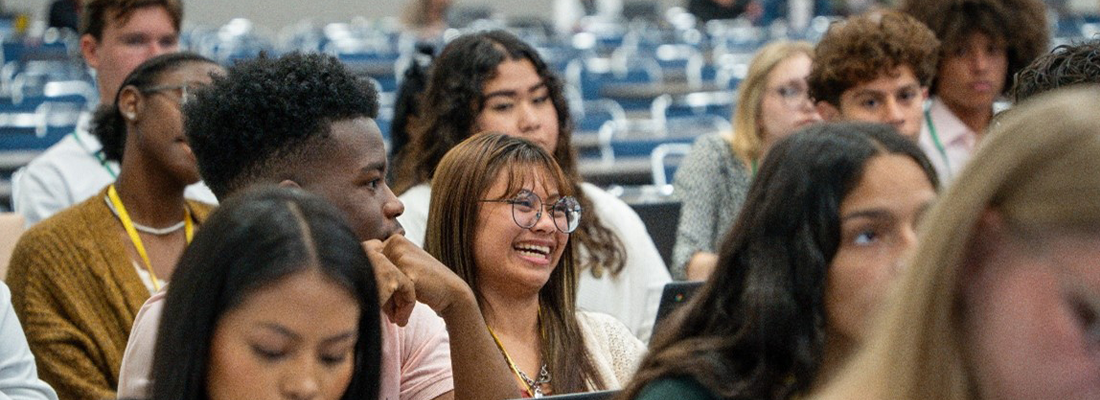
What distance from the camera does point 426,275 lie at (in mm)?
2186

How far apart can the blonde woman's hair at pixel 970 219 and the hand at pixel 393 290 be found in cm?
105

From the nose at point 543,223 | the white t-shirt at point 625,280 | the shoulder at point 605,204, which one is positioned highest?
the nose at point 543,223

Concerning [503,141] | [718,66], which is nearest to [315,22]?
[718,66]

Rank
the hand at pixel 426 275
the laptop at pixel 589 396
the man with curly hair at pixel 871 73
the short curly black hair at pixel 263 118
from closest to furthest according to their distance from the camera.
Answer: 1. the laptop at pixel 589 396
2. the hand at pixel 426 275
3. the short curly black hair at pixel 263 118
4. the man with curly hair at pixel 871 73

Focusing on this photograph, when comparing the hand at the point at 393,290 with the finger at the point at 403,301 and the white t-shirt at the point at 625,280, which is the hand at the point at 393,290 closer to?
the finger at the point at 403,301

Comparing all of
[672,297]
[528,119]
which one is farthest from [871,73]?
[672,297]

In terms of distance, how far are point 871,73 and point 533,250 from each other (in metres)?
1.36

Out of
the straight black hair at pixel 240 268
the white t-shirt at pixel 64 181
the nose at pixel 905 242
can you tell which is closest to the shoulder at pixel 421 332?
the straight black hair at pixel 240 268

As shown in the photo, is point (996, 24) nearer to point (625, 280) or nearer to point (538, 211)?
point (625, 280)

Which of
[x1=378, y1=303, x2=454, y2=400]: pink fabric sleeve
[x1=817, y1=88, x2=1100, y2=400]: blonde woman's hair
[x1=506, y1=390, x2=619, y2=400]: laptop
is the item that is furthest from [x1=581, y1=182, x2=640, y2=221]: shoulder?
[x1=817, y1=88, x2=1100, y2=400]: blonde woman's hair

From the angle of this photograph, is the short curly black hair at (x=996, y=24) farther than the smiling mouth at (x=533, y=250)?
Yes

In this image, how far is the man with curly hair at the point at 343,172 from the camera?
7.41 ft

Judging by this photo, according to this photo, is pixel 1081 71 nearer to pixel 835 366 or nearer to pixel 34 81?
pixel 835 366

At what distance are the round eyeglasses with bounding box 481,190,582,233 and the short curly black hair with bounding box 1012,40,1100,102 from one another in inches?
33.3
